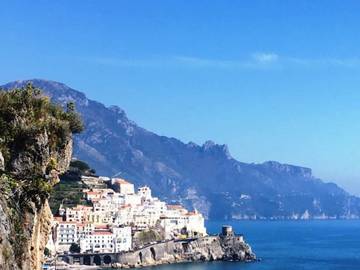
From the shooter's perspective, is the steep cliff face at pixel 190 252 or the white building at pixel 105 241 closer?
the steep cliff face at pixel 190 252

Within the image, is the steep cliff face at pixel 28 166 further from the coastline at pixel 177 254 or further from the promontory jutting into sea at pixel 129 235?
the coastline at pixel 177 254

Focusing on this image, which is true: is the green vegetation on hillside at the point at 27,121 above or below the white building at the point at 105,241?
above

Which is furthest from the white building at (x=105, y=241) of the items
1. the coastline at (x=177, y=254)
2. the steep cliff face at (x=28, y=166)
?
the steep cliff face at (x=28, y=166)

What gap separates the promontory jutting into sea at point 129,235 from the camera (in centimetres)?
9019

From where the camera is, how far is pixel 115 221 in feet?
337

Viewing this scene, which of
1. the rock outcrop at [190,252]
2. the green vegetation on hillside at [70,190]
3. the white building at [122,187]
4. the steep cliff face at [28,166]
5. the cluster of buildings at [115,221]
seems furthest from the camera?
the white building at [122,187]

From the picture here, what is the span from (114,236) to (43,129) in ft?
263

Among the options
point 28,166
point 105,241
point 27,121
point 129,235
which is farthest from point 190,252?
point 28,166

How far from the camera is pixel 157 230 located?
104 metres

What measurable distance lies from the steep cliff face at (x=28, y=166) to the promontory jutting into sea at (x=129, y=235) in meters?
69.2

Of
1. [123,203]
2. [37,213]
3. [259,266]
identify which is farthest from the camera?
[123,203]

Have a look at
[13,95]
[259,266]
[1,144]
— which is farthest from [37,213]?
[259,266]

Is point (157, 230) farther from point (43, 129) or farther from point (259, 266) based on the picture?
point (43, 129)

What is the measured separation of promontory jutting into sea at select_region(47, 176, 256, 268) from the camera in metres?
90.2
